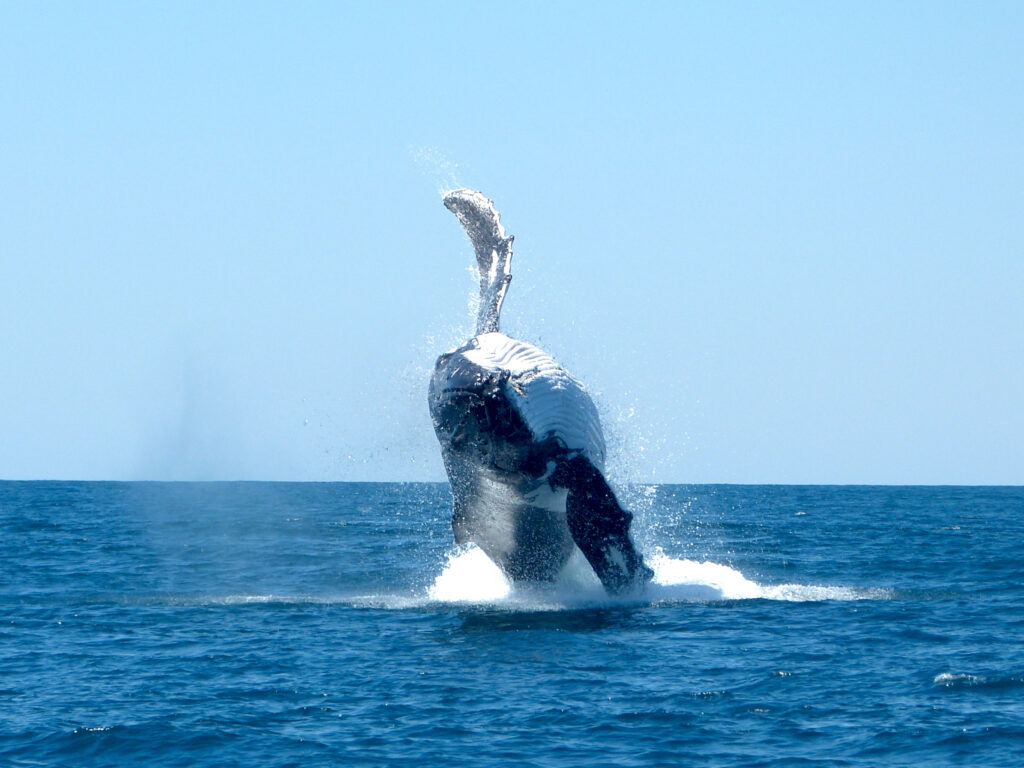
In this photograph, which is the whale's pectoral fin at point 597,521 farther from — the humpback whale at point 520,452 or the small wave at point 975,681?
the small wave at point 975,681

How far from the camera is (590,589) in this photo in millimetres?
19375

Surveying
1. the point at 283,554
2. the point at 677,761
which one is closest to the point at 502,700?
the point at 677,761

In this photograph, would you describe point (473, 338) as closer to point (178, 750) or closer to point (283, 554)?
point (178, 750)

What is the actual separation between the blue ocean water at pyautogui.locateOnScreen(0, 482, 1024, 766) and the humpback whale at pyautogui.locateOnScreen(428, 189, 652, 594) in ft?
3.32

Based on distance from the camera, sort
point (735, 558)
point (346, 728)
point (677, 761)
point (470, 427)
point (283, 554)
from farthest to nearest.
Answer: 1. point (283, 554)
2. point (735, 558)
3. point (470, 427)
4. point (346, 728)
5. point (677, 761)

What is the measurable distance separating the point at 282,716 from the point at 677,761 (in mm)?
3986

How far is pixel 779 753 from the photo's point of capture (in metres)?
11.7

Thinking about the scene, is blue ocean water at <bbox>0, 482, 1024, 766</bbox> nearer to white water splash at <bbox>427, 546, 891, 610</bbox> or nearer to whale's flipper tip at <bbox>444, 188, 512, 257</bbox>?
white water splash at <bbox>427, 546, 891, 610</bbox>

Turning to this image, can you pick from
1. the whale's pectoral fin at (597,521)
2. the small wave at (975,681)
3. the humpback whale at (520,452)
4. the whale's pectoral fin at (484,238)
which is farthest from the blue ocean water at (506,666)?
→ the whale's pectoral fin at (484,238)

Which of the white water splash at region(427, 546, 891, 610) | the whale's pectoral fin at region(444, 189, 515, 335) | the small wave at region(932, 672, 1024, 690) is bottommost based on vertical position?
the small wave at region(932, 672, 1024, 690)

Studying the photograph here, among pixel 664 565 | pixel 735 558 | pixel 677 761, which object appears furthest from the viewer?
pixel 735 558

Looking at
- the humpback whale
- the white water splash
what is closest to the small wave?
the humpback whale

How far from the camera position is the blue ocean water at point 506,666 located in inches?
479

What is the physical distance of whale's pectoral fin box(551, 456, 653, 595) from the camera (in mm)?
16969
